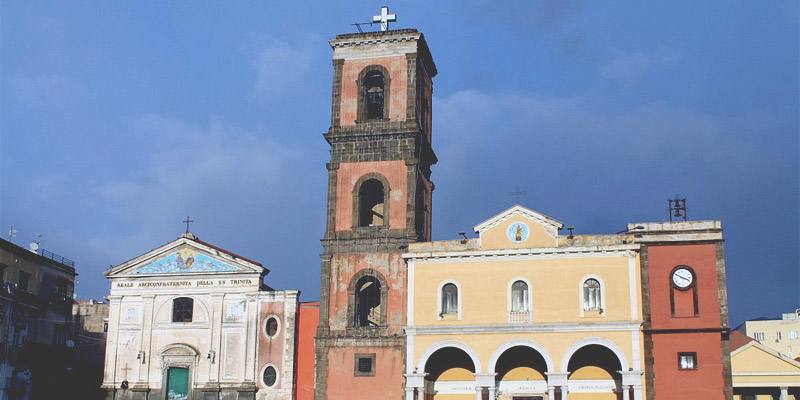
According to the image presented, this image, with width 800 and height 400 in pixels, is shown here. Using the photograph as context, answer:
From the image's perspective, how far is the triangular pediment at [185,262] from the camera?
45469 millimetres

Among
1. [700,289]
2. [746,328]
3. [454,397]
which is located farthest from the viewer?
[746,328]

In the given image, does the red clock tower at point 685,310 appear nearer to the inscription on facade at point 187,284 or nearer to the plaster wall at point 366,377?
the plaster wall at point 366,377

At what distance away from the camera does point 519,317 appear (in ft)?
131

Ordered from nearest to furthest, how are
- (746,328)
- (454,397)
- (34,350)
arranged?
(454,397) → (34,350) → (746,328)

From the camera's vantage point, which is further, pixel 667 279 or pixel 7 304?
pixel 7 304

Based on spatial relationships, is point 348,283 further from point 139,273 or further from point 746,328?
point 746,328

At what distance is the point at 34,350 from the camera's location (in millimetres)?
49688

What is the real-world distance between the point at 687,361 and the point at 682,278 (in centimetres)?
349

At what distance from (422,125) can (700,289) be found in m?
16.1

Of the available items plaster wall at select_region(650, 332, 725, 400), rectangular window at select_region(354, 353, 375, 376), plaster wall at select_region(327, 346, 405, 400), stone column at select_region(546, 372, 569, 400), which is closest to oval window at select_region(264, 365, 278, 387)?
plaster wall at select_region(327, 346, 405, 400)

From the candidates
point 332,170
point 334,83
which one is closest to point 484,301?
point 332,170

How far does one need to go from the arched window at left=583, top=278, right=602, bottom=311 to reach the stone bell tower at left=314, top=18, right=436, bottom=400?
821 cm

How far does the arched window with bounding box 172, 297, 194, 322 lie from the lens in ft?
151

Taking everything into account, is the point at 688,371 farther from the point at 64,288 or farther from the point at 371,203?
the point at 64,288
